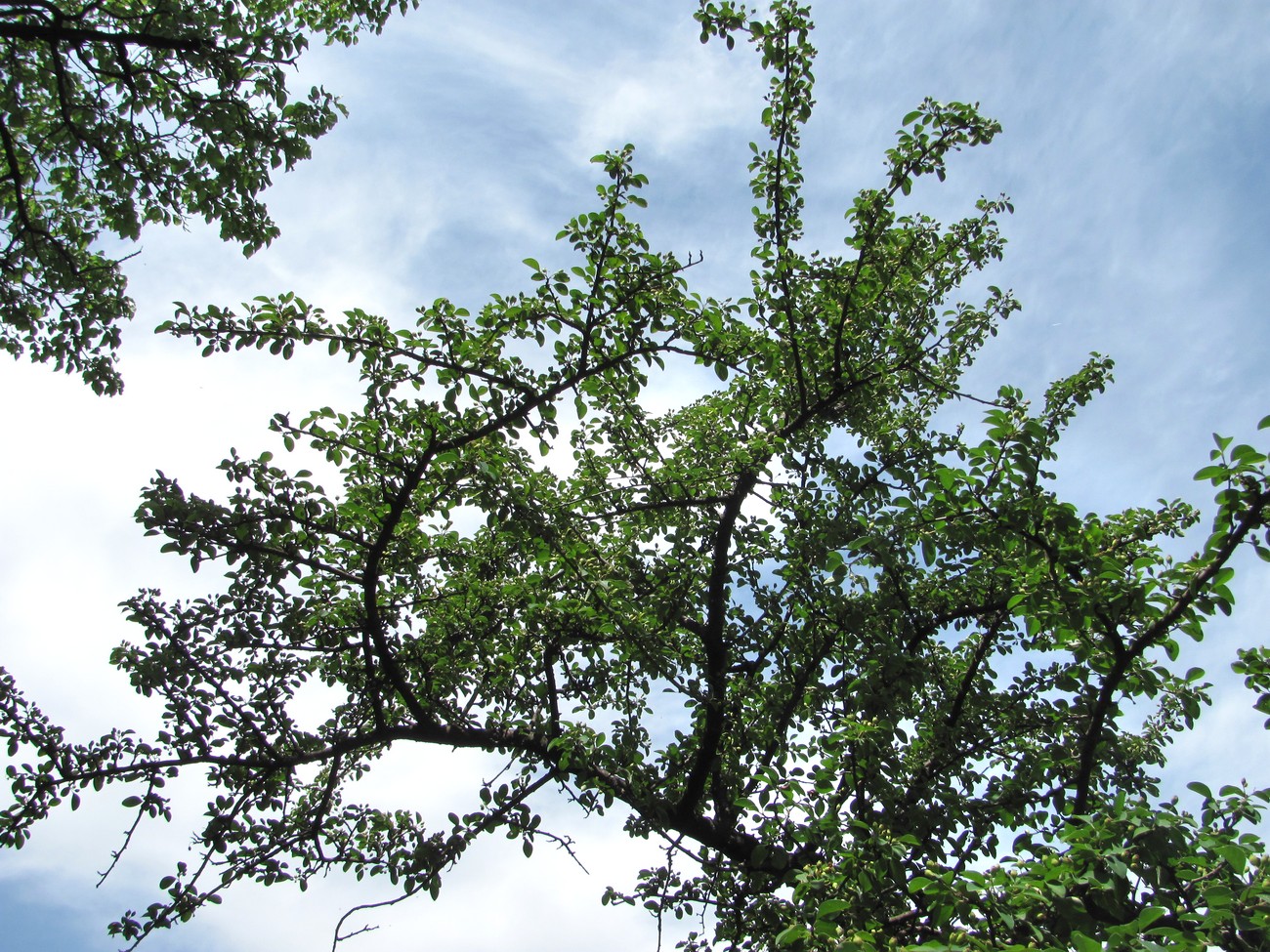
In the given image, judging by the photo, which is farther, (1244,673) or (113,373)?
(113,373)

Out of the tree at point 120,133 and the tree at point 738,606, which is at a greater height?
the tree at point 120,133

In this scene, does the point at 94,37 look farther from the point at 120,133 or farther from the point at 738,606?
the point at 738,606

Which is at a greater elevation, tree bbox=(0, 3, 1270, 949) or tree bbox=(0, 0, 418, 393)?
tree bbox=(0, 0, 418, 393)

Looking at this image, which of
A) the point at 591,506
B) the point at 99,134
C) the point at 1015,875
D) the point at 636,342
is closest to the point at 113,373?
the point at 99,134

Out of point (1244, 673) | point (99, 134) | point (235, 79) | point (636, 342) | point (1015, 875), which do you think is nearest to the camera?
point (1015, 875)

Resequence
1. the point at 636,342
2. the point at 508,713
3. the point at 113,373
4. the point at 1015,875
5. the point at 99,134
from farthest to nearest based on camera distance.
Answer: the point at 113,373, the point at 508,713, the point at 99,134, the point at 636,342, the point at 1015,875

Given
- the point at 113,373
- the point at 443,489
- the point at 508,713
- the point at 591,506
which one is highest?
the point at 113,373

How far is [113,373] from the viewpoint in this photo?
784 centimetres

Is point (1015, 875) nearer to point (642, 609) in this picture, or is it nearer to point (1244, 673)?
point (1244, 673)

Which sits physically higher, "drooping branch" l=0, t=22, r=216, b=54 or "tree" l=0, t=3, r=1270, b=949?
"drooping branch" l=0, t=22, r=216, b=54

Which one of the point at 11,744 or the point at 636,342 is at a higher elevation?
the point at 636,342

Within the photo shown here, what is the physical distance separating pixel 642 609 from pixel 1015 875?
362 cm

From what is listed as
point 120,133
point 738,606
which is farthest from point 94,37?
point 738,606

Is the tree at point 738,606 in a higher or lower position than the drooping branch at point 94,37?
lower
